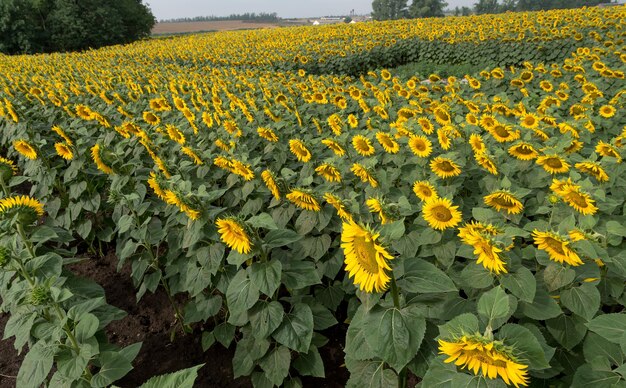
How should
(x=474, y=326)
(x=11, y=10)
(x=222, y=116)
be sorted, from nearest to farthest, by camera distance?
(x=474, y=326), (x=222, y=116), (x=11, y=10)

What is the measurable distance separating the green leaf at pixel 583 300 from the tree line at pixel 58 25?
121 ft

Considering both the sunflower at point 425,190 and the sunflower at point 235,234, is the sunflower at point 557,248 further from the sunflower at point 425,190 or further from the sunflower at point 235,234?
the sunflower at point 235,234

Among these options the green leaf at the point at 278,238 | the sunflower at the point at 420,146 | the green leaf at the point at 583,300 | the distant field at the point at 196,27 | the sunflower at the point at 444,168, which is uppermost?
the distant field at the point at 196,27

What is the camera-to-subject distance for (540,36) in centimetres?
1342

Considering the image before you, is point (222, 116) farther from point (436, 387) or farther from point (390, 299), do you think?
point (436, 387)

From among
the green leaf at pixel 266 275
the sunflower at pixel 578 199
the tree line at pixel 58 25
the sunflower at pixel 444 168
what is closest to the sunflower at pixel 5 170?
the green leaf at pixel 266 275

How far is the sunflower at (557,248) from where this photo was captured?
1633 mm

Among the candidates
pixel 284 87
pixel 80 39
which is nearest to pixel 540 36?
pixel 284 87

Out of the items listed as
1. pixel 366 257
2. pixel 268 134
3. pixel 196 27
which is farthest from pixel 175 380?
pixel 196 27

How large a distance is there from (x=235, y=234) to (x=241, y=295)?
1.17 ft

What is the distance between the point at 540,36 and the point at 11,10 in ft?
115

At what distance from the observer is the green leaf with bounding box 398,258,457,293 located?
1.48m

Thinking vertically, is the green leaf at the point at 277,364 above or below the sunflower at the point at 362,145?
below

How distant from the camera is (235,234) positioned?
203 cm
